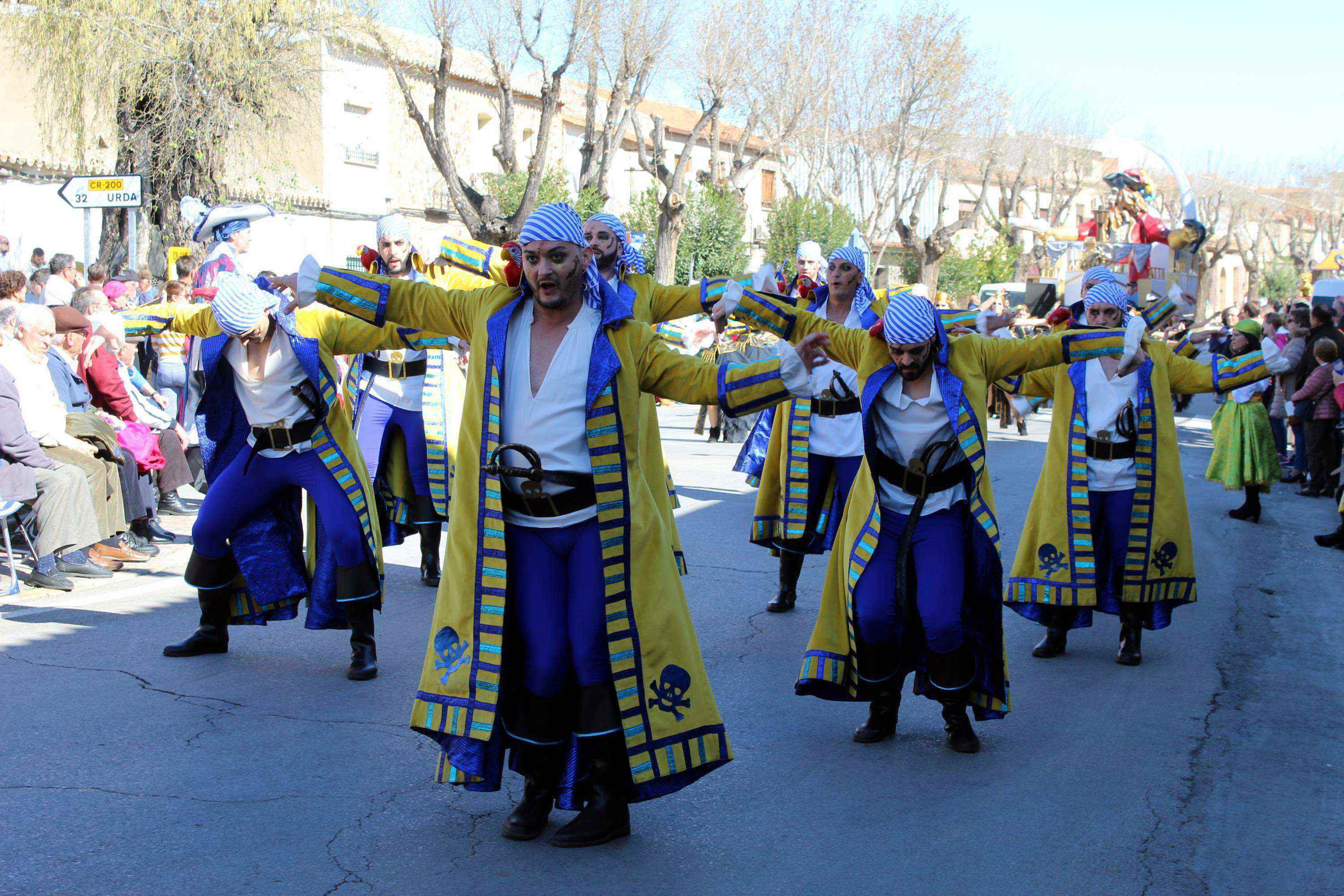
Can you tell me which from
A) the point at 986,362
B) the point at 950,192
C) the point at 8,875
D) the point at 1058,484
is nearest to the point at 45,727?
the point at 8,875

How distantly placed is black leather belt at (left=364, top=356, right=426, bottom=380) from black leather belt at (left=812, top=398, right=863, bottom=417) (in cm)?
219

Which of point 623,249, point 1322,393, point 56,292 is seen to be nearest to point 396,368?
point 623,249

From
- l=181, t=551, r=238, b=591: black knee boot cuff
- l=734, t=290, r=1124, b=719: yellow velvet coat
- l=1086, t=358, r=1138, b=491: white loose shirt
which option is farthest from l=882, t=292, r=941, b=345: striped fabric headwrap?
l=181, t=551, r=238, b=591: black knee boot cuff

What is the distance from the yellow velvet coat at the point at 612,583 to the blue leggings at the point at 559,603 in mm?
41

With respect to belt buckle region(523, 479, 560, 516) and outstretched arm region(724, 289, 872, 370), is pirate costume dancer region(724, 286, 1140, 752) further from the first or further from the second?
belt buckle region(523, 479, 560, 516)

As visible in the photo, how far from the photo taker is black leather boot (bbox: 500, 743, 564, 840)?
3.98 m

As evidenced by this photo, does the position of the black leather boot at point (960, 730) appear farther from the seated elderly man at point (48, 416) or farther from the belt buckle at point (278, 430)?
the seated elderly man at point (48, 416)

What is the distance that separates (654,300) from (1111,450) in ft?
7.78

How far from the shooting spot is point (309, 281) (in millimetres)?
4258

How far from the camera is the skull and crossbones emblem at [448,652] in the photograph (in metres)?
3.86

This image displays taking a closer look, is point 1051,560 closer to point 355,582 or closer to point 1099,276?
point 1099,276

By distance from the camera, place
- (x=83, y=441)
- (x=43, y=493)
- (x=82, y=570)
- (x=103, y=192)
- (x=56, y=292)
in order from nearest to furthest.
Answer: (x=43, y=493) < (x=82, y=570) < (x=83, y=441) < (x=103, y=192) < (x=56, y=292)

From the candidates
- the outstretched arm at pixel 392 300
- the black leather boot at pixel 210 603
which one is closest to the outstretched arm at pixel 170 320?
the black leather boot at pixel 210 603

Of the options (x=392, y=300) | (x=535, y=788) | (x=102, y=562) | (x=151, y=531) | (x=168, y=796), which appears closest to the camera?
(x=535, y=788)
